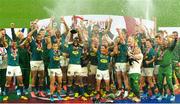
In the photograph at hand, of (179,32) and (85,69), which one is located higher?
(179,32)

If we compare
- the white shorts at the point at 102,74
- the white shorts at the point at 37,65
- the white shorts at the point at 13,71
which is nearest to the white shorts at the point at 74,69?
the white shorts at the point at 102,74

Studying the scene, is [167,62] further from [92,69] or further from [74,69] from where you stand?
[74,69]

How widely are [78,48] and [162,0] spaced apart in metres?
1.75

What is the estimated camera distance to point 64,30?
9.70m

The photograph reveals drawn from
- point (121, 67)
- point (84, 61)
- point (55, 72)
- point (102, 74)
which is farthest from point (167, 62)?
point (55, 72)

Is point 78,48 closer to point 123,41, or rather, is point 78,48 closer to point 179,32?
point 123,41

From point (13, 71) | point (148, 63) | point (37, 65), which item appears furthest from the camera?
point (148, 63)

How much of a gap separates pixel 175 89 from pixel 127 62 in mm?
1042

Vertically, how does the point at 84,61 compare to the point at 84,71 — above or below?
above

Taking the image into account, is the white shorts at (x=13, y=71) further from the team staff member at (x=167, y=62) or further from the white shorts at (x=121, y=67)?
the team staff member at (x=167, y=62)

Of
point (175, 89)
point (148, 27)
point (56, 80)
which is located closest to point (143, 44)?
point (148, 27)

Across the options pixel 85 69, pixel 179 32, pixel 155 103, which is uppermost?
pixel 179 32

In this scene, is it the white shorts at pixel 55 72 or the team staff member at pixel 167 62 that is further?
the team staff member at pixel 167 62

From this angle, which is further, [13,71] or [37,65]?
[37,65]
